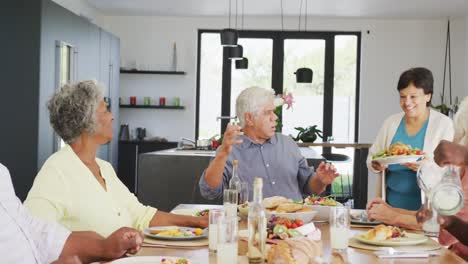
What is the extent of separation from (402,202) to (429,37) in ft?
22.4

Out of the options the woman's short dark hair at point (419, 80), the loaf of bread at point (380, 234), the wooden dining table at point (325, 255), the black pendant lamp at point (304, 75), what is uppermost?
the black pendant lamp at point (304, 75)

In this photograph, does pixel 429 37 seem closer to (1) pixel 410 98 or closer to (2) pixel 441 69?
(2) pixel 441 69

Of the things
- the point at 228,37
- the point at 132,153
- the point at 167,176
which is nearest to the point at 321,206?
the point at 167,176

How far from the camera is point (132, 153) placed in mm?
9945

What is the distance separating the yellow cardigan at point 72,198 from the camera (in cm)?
238

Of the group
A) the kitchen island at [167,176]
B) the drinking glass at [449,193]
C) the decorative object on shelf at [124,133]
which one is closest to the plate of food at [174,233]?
the drinking glass at [449,193]

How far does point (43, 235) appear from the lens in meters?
1.93

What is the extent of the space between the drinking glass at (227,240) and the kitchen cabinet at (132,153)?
26.0 ft

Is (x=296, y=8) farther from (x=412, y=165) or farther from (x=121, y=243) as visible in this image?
(x=121, y=243)

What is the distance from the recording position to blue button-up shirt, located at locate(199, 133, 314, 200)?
3.59 meters

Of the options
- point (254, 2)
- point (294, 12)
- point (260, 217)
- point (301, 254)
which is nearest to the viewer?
point (301, 254)

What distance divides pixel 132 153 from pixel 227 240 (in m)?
8.11

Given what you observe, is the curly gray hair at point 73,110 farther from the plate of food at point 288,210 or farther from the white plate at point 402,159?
the white plate at point 402,159

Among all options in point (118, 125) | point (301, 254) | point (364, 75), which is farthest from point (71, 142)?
point (364, 75)
